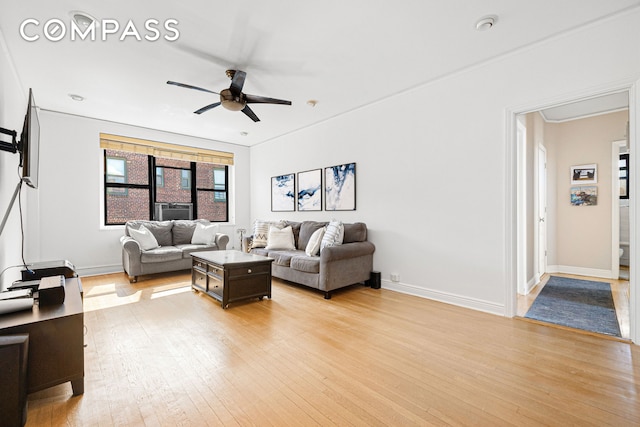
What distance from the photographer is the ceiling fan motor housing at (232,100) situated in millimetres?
2948

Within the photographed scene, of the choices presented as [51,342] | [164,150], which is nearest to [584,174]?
[51,342]

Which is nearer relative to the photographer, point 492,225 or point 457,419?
point 457,419

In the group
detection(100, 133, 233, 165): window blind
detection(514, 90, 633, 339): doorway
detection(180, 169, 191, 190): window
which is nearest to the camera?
detection(514, 90, 633, 339): doorway

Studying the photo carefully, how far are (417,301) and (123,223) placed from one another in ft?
17.2

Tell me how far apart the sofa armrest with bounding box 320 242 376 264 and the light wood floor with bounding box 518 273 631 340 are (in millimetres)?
1821

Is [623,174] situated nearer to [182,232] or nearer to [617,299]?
[617,299]

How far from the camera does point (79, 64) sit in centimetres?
304

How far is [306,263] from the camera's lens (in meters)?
3.70

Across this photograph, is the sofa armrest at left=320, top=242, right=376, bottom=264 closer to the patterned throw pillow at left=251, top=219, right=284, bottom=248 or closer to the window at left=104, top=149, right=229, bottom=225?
the patterned throw pillow at left=251, top=219, right=284, bottom=248

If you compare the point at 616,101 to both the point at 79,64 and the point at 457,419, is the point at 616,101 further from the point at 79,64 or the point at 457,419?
the point at 79,64

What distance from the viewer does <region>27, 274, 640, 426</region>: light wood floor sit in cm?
152

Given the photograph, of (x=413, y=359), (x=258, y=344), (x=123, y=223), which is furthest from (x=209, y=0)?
(x=123, y=223)

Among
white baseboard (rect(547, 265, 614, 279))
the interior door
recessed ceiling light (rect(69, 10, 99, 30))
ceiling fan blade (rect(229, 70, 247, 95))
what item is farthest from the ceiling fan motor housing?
white baseboard (rect(547, 265, 614, 279))

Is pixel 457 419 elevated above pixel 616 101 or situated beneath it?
situated beneath
